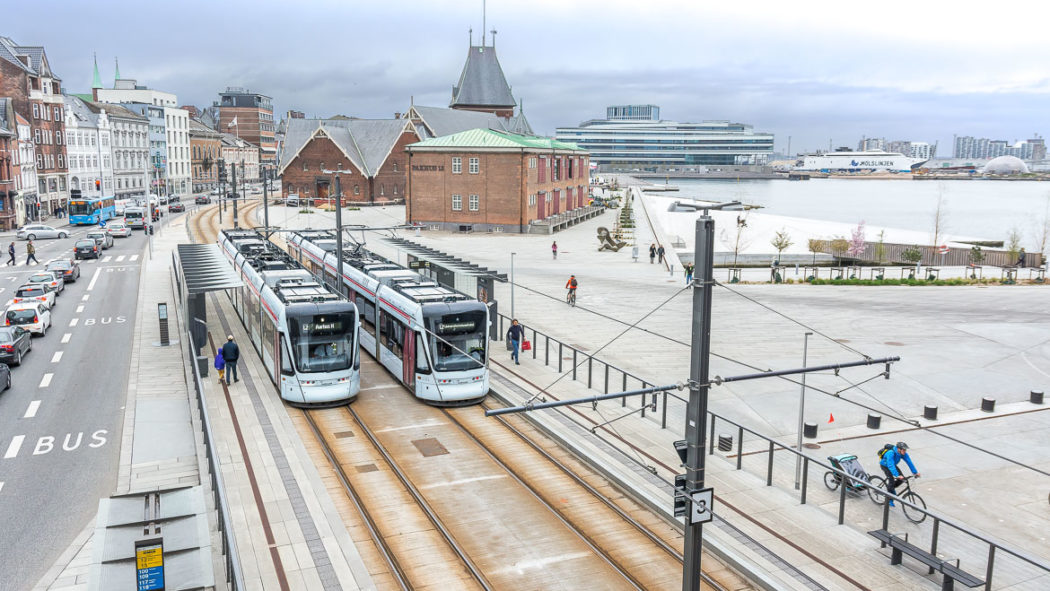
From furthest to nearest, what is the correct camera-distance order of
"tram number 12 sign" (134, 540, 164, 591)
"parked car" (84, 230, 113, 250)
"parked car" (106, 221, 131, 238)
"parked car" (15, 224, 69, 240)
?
"parked car" (106, 221, 131, 238) → "parked car" (15, 224, 69, 240) → "parked car" (84, 230, 113, 250) → "tram number 12 sign" (134, 540, 164, 591)

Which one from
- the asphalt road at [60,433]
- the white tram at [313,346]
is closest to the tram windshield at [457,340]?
the white tram at [313,346]

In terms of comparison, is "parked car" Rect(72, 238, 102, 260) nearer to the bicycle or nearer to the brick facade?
the brick facade

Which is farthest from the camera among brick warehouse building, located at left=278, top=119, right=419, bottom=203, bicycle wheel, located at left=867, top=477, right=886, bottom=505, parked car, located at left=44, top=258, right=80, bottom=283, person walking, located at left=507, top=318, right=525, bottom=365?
brick warehouse building, located at left=278, top=119, right=419, bottom=203

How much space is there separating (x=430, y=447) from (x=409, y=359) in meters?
4.19

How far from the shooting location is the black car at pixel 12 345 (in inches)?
1045

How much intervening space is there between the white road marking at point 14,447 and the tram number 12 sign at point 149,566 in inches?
449

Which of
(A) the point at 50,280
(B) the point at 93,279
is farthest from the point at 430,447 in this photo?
(B) the point at 93,279

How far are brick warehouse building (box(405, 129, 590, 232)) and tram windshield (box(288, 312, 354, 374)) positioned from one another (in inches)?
2056

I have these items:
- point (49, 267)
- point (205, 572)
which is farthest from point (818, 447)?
point (49, 267)

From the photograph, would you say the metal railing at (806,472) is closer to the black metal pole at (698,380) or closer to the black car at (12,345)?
the black metal pole at (698,380)

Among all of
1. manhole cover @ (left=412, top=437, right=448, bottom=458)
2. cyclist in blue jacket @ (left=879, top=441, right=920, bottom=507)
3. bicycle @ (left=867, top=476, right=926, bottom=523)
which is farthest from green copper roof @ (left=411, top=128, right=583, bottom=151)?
cyclist in blue jacket @ (left=879, top=441, right=920, bottom=507)

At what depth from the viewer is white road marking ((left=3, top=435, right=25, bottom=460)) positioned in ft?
61.6

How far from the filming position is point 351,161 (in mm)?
97562

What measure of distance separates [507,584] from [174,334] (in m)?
24.2
